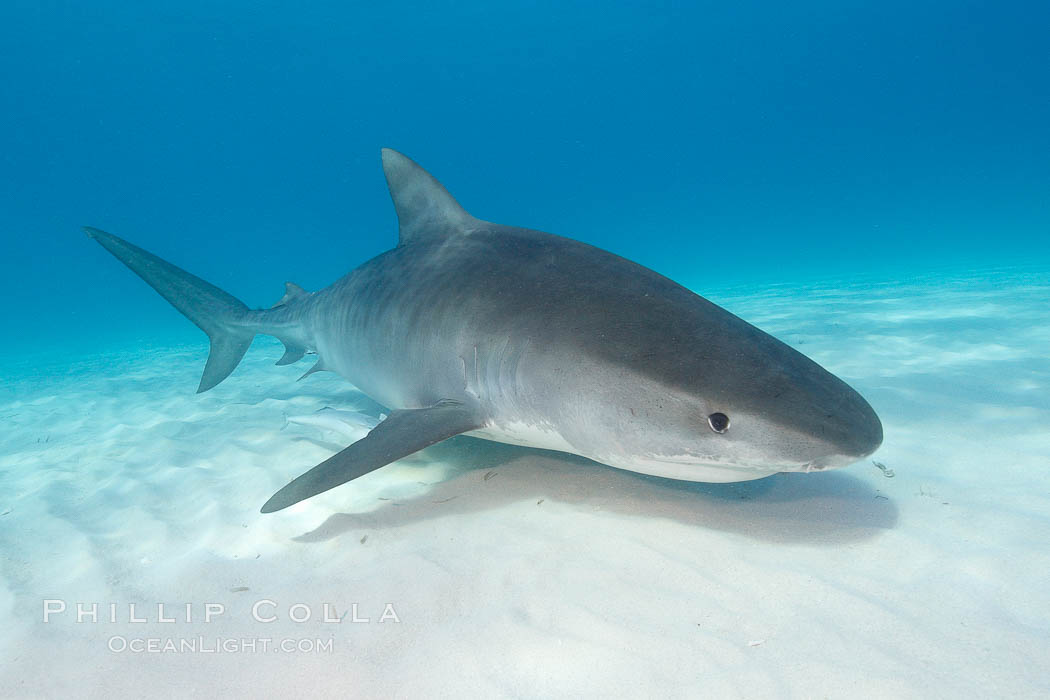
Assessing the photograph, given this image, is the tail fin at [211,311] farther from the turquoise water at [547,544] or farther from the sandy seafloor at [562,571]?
the sandy seafloor at [562,571]

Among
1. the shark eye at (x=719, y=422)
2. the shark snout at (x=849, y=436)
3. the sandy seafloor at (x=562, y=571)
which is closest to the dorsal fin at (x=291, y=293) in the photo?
the sandy seafloor at (x=562, y=571)

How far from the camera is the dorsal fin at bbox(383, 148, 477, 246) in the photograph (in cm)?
384

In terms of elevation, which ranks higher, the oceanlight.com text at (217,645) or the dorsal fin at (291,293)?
the dorsal fin at (291,293)

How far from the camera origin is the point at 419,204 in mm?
4121

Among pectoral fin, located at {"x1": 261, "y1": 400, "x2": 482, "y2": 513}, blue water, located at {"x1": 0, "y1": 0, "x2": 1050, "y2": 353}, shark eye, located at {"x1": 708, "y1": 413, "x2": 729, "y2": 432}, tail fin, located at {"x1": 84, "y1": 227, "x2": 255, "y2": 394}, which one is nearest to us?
shark eye, located at {"x1": 708, "y1": 413, "x2": 729, "y2": 432}

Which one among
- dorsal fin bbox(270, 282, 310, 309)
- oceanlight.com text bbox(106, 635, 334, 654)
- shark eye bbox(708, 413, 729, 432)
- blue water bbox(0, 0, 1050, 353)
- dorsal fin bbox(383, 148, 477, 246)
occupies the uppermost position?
blue water bbox(0, 0, 1050, 353)

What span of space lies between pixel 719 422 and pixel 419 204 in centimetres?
321

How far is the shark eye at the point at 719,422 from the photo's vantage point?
1787 mm

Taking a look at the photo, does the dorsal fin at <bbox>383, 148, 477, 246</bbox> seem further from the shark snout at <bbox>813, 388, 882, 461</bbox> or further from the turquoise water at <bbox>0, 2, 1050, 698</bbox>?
the shark snout at <bbox>813, 388, 882, 461</bbox>

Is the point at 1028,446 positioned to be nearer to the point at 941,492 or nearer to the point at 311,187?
the point at 941,492

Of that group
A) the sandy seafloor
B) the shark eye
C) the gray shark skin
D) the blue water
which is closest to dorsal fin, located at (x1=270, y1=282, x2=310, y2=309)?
the gray shark skin

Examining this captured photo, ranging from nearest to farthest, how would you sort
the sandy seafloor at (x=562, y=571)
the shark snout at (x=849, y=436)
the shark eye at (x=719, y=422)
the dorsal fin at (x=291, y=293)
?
the sandy seafloor at (x=562, y=571) → the shark snout at (x=849, y=436) → the shark eye at (x=719, y=422) → the dorsal fin at (x=291, y=293)

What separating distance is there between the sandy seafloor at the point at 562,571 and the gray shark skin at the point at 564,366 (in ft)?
1.24

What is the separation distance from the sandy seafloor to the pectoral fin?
Result: 33 cm
